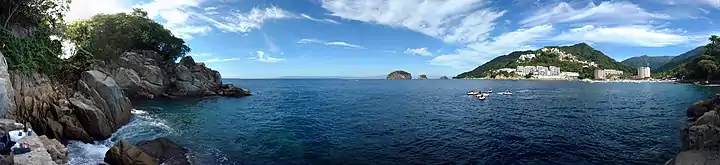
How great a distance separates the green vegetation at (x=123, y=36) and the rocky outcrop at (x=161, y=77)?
2.88 metres

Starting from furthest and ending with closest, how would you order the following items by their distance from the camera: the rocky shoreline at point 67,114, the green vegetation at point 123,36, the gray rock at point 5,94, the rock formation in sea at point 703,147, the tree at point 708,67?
the tree at point 708,67 → the green vegetation at point 123,36 → the gray rock at point 5,94 → the rocky shoreline at point 67,114 → the rock formation in sea at point 703,147

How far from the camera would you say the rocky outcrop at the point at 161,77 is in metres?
63.5

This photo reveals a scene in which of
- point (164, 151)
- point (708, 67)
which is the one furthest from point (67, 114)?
point (708, 67)

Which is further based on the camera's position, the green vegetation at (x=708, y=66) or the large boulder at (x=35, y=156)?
the green vegetation at (x=708, y=66)

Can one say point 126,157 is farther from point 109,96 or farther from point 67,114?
point 109,96

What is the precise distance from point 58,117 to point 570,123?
4445cm

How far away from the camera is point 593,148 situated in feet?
83.1

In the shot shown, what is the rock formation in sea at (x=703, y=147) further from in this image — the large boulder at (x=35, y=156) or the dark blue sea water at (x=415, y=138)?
the large boulder at (x=35, y=156)

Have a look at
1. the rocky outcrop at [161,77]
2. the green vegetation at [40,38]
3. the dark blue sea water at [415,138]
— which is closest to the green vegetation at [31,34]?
the green vegetation at [40,38]

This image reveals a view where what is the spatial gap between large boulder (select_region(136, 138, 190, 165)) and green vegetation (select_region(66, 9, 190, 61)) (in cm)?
4603

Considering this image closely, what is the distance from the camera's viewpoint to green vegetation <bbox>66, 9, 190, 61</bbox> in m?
62.2

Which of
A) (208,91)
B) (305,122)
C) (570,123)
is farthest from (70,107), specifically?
(208,91)

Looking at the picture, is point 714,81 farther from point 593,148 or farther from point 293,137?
point 293,137

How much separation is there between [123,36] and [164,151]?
6297 centimetres
